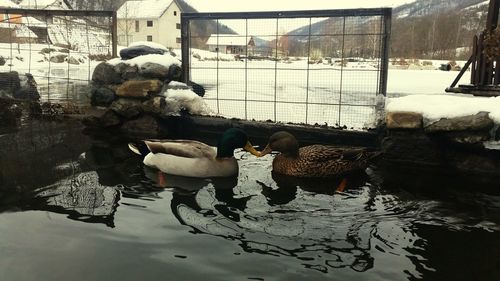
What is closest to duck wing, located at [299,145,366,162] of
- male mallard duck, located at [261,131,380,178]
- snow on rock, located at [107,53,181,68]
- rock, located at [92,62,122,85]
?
male mallard duck, located at [261,131,380,178]

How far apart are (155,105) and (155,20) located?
6461 centimetres

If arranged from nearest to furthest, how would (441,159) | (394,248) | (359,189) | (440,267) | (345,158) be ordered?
(440,267) < (394,248) < (359,189) < (345,158) < (441,159)

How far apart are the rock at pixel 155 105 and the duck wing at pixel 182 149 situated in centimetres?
235

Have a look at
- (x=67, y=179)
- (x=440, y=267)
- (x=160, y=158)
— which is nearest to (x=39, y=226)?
(x=67, y=179)

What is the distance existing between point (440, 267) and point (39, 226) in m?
3.51

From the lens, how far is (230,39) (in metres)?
9.12

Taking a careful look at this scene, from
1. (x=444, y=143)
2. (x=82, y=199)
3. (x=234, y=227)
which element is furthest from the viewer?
(x=444, y=143)

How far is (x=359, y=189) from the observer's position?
5.68m

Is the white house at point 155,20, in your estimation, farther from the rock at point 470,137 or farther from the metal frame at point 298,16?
the rock at point 470,137

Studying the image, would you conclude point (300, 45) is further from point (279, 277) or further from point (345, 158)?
point (279, 277)

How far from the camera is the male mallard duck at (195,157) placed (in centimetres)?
607

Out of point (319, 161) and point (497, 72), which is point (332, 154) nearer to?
point (319, 161)

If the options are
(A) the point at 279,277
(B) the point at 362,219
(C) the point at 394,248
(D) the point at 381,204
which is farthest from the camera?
(D) the point at 381,204

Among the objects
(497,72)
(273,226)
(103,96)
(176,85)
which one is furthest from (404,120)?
(103,96)
